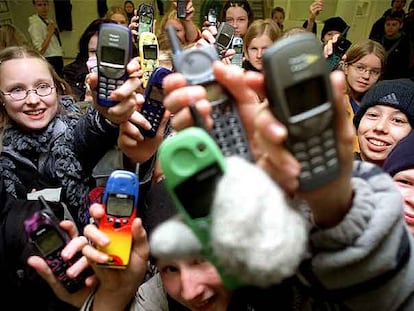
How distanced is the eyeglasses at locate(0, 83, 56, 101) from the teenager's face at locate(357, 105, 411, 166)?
1.04m

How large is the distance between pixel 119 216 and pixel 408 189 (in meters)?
0.61

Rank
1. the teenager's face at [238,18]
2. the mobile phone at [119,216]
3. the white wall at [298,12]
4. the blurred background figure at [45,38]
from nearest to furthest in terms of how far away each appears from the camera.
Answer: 1. the mobile phone at [119,216]
2. the teenager's face at [238,18]
3. the blurred background figure at [45,38]
4. the white wall at [298,12]

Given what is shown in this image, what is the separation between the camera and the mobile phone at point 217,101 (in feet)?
1.44

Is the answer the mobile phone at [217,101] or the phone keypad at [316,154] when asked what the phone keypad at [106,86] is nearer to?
the mobile phone at [217,101]

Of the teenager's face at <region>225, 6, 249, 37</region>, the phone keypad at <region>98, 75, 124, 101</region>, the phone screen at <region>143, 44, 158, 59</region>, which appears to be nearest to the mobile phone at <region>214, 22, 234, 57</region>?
the phone screen at <region>143, 44, 158, 59</region>

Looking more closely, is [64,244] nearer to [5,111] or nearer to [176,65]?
[176,65]

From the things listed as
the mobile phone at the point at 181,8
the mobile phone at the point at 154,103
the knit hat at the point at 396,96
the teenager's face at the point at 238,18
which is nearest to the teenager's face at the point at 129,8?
the teenager's face at the point at 238,18

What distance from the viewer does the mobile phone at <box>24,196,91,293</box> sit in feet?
2.24

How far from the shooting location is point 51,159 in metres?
1.27

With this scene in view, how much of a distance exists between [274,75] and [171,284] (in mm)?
490

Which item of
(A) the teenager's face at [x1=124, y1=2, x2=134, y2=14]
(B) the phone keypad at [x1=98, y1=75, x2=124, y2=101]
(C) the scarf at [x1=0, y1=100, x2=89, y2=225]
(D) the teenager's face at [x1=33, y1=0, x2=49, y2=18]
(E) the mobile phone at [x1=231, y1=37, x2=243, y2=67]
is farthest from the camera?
(A) the teenager's face at [x1=124, y1=2, x2=134, y2=14]

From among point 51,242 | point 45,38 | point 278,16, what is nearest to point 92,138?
point 51,242

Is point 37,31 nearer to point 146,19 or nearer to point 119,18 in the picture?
point 119,18

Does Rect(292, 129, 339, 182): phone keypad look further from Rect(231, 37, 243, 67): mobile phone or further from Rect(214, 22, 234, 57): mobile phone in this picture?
Rect(231, 37, 243, 67): mobile phone
